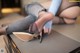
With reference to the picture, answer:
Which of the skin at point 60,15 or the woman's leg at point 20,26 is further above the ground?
the skin at point 60,15

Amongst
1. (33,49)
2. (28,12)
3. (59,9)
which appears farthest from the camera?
(28,12)

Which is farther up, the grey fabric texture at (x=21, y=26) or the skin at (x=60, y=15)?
the skin at (x=60, y=15)

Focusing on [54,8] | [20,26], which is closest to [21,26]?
[20,26]

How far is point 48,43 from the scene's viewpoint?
21.3 inches

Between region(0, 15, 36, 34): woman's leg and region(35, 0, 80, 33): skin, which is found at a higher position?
region(35, 0, 80, 33): skin

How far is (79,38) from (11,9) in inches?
15.9

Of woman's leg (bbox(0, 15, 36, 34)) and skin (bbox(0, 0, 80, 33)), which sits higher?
skin (bbox(0, 0, 80, 33))

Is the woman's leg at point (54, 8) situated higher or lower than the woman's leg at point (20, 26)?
higher

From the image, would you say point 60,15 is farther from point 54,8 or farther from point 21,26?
point 21,26

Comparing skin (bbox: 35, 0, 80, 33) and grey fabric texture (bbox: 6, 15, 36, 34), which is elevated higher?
skin (bbox: 35, 0, 80, 33)

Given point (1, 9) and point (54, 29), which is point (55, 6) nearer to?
point (54, 29)

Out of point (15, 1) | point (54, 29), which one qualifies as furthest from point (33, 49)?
point (15, 1)

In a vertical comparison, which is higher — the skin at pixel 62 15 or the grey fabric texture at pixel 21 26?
the skin at pixel 62 15

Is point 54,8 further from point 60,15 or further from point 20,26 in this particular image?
point 20,26
